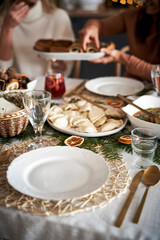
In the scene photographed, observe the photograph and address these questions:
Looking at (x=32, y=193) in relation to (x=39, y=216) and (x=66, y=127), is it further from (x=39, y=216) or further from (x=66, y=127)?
(x=66, y=127)

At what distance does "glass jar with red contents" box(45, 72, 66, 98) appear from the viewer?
127cm

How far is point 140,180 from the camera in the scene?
68 centimetres

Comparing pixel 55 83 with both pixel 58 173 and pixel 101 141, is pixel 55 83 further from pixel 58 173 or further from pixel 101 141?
pixel 58 173

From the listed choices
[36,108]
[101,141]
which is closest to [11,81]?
[36,108]

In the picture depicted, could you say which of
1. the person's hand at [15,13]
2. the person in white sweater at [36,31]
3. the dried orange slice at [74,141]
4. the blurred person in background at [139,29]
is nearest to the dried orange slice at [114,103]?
the dried orange slice at [74,141]

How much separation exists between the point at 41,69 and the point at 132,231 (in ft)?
5.80

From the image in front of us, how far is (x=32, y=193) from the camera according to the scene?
57 cm

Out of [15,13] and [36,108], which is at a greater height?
[15,13]

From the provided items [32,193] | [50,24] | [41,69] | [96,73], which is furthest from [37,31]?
[32,193]

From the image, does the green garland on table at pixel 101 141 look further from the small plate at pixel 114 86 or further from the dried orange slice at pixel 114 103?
the small plate at pixel 114 86

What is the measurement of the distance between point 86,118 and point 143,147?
27 cm

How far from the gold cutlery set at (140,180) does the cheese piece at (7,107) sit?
0.46m

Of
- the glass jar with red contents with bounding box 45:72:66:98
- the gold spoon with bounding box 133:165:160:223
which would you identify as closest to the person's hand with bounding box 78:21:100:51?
the glass jar with red contents with bounding box 45:72:66:98

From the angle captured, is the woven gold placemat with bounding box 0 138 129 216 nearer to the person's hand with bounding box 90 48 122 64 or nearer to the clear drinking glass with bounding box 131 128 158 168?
the clear drinking glass with bounding box 131 128 158 168
